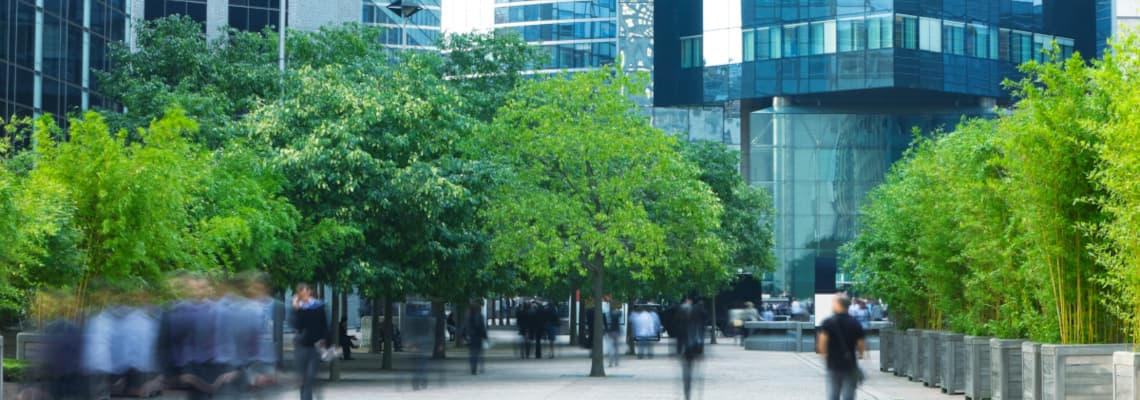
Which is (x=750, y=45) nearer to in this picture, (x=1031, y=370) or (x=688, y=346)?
(x=688, y=346)

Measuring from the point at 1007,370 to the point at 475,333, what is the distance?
605 inches

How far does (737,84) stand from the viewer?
81.1 meters

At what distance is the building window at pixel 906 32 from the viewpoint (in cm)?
7612

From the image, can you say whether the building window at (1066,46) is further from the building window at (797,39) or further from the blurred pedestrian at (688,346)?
the blurred pedestrian at (688,346)

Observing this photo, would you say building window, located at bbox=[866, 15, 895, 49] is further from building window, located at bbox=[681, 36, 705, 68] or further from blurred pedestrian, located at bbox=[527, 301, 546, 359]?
blurred pedestrian, located at bbox=[527, 301, 546, 359]

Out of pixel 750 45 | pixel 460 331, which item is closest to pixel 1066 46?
pixel 750 45

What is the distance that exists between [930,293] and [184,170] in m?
15.1

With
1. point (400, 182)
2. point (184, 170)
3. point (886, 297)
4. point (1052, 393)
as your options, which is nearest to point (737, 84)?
point (886, 297)

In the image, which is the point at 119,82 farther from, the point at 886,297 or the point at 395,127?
the point at 886,297

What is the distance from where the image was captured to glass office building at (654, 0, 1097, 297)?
76812mm

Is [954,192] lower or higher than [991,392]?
higher

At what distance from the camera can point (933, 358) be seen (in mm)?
29609

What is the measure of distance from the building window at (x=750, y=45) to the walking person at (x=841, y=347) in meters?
64.0

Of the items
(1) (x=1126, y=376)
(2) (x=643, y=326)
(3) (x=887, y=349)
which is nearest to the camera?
(1) (x=1126, y=376)
